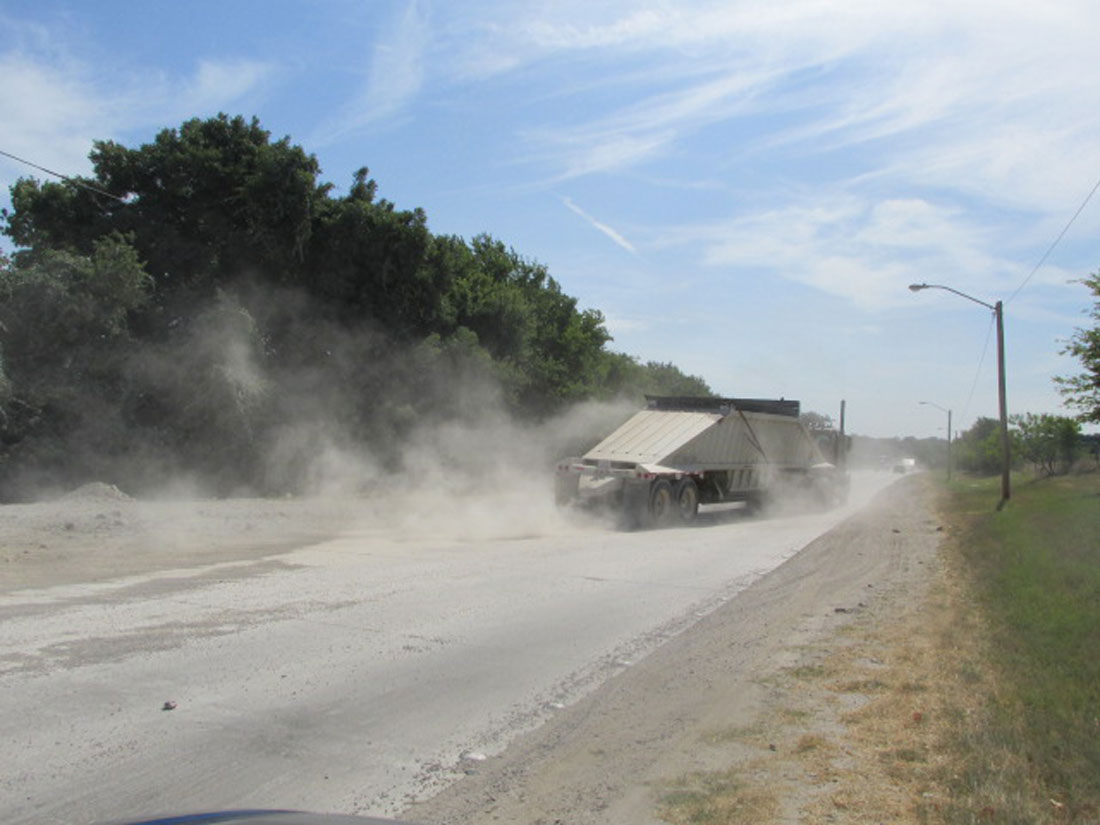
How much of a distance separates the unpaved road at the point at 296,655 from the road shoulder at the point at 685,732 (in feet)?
0.46

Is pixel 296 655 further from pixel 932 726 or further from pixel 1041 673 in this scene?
pixel 1041 673

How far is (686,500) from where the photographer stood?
22500 millimetres

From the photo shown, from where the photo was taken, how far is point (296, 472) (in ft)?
86.3

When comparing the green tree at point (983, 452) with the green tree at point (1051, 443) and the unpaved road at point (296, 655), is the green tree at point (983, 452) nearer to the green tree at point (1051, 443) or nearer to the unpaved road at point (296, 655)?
the green tree at point (1051, 443)

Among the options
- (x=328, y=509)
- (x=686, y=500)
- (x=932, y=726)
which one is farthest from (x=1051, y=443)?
(x=932, y=726)

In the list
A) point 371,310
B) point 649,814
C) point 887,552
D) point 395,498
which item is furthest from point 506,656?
point 371,310

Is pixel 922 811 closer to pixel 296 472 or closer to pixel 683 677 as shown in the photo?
pixel 683 677

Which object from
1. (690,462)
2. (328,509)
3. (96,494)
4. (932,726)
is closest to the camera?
(932,726)

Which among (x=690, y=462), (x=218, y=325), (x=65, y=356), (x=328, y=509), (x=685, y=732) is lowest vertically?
(x=685, y=732)

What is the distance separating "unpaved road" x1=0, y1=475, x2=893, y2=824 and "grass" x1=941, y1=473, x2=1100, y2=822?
2.18 metres

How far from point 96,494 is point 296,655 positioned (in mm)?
15092

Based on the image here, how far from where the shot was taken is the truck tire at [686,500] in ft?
72.5

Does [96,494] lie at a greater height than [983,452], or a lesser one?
lesser

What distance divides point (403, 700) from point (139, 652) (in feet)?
8.10
